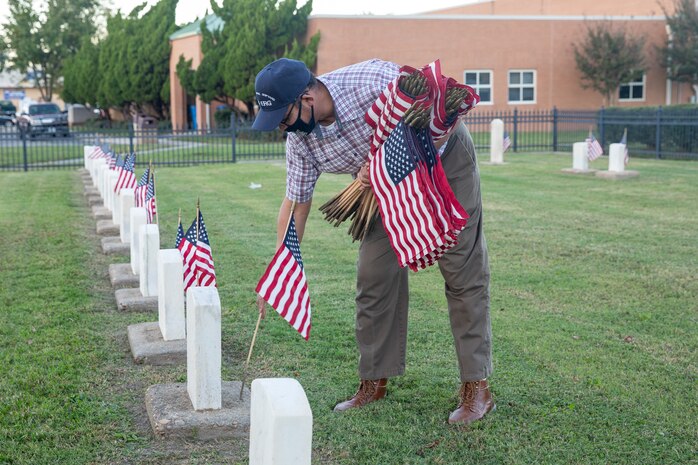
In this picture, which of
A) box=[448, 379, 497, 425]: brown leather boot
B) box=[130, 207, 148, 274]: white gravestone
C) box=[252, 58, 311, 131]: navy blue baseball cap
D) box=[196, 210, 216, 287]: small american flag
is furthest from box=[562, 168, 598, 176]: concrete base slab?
box=[252, 58, 311, 131]: navy blue baseball cap

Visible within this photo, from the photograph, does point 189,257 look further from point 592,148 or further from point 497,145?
point 497,145

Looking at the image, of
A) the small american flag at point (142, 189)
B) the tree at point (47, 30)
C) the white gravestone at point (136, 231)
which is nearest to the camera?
the white gravestone at point (136, 231)

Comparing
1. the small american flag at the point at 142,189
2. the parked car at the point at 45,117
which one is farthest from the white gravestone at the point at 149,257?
the parked car at the point at 45,117

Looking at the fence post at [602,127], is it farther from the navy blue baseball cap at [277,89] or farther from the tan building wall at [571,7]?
the navy blue baseball cap at [277,89]

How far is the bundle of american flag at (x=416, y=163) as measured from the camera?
156 inches

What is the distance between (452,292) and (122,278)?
4147 millimetres

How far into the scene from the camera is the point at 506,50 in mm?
35594

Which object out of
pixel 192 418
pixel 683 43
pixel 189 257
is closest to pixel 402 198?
pixel 192 418

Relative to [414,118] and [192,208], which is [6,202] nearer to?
[192,208]

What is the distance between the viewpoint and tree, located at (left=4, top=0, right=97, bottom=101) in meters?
56.9

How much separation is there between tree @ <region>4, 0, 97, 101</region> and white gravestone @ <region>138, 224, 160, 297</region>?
53.1 meters

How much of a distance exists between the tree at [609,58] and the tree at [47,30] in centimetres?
3383

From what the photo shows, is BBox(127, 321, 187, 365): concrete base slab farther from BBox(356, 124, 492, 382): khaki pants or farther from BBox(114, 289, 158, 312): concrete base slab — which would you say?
BBox(356, 124, 492, 382): khaki pants

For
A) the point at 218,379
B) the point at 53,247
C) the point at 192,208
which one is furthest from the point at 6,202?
the point at 218,379
